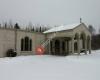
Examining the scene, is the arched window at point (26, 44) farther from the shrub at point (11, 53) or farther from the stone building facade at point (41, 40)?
the shrub at point (11, 53)

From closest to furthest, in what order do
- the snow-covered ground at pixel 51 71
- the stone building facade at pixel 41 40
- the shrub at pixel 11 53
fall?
the snow-covered ground at pixel 51 71, the shrub at pixel 11 53, the stone building facade at pixel 41 40

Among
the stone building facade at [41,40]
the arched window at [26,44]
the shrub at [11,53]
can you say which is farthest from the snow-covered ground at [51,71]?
the arched window at [26,44]

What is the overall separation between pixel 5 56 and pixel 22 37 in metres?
3.49

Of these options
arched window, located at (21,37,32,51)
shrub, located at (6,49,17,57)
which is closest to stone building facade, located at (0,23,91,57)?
arched window, located at (21,37,32,51)

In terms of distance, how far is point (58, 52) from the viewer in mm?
24953

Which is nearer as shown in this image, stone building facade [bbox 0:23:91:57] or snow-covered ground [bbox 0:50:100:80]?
snow-covered ground [bbox 0:50:100:80]

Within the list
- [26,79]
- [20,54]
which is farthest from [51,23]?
[26,79]

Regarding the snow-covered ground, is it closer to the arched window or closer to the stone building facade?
the stone building facade

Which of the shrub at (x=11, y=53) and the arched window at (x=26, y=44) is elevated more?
the arched window at (x=26, y=44)

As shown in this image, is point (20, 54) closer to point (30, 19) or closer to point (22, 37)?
point (22, 37)

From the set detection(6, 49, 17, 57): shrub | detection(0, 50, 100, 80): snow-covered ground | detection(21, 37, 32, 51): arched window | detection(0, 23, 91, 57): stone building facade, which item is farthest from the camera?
detection(21, 37, 32, 51): arched window

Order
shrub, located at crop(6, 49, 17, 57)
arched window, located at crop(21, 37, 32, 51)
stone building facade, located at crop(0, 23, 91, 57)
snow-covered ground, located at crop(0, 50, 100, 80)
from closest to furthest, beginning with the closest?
snow-covered ground, located at crop(0, 50, 100, 80) → shrub, located at crop(6, 49, 17, 57) → stone building facade, located at crop(0, 23, 91, 57) → arched window, located at crop(21, 37, 32, 51)

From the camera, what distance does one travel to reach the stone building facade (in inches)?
764

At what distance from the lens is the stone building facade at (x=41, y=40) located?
1940cm
